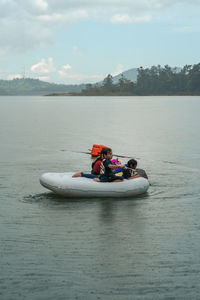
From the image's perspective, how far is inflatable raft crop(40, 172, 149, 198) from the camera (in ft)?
47.6

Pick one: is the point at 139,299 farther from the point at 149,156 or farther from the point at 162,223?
the point at 149,156

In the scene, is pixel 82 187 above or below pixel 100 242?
above

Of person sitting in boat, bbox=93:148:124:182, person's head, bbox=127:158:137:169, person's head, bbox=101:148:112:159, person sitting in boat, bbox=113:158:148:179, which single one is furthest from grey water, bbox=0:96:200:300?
person's head, bbox=101:148:112:159

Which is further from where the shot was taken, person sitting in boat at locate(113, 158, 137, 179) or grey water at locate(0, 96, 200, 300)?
person sitting in boat at locate(113, 158, 137, 179)

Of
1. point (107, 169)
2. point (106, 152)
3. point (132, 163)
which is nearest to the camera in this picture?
point (106, 152)

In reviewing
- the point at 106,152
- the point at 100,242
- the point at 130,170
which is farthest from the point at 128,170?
the point at 100,242

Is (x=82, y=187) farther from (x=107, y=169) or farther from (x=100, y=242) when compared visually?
(x=100, y=242)

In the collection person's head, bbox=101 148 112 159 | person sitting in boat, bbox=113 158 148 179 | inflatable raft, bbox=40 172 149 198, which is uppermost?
person's head, bbox=101 148 112 159

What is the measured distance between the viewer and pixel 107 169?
47.4 ft

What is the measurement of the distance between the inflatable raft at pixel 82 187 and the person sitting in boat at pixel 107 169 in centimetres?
14

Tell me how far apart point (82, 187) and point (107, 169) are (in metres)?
0.99

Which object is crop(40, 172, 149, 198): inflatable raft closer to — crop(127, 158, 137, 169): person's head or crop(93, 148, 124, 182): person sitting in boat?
crop(93, 148, 124, 182): person sitting in boat

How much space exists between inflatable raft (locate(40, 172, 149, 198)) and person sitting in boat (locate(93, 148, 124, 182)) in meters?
0.14

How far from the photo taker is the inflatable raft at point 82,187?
47.6 ft
